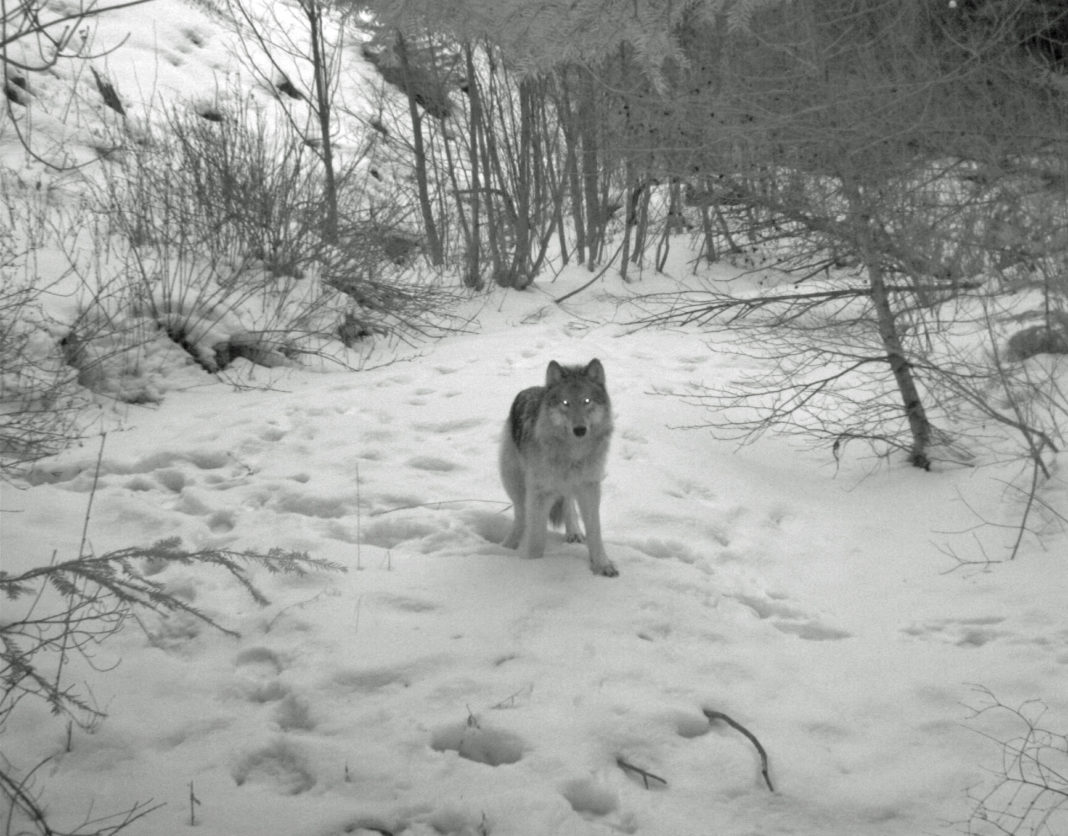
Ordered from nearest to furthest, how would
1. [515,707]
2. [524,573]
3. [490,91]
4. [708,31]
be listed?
[515,707] < [524,573] < [708,31] < [490,91]

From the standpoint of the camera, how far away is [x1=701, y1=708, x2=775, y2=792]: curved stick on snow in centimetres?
361

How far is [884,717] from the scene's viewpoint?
410 centimetres

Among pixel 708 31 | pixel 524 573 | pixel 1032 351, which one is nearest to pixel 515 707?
pixel 524 573

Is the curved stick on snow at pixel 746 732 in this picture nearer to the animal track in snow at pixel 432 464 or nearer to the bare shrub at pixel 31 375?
the animal track in snow at pixel 432 464

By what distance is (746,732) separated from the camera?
380cm

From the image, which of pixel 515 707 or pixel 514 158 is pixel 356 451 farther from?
pixel 514 158

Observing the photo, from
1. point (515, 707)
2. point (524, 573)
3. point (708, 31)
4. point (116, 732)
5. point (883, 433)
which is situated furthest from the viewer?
point (708, 31)

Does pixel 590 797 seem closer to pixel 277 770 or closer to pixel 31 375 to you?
pixel 277 770

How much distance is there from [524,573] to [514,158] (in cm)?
1058

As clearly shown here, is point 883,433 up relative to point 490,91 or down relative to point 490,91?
down

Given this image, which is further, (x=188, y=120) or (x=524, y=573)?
(x=188, y=120)

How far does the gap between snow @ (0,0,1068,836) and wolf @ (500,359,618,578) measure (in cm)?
21

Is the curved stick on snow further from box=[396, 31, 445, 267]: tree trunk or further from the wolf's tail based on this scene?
box=[396, 31, 445, 267]: tree trunk

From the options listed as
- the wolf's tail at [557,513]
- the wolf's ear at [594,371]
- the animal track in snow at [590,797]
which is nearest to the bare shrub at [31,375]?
the wolf's tail at [557,513]
